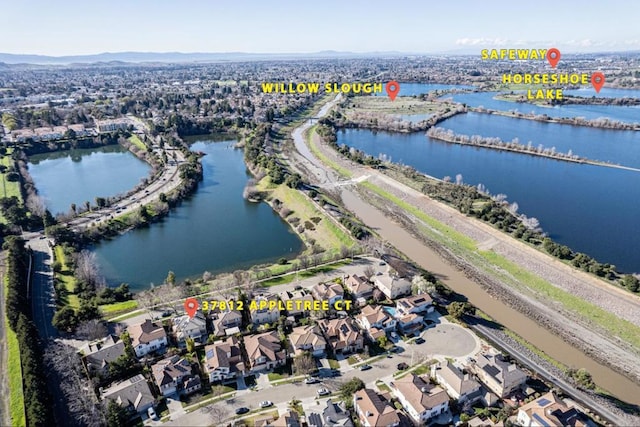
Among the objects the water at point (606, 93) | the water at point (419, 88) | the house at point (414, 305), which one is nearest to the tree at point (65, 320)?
the house at point (414, 305)

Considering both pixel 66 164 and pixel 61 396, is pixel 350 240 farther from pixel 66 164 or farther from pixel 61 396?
pixel 66 164

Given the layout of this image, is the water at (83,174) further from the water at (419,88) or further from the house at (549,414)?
the water at (419,88)

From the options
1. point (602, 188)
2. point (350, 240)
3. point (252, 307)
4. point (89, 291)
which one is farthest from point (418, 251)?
point (602, 188)

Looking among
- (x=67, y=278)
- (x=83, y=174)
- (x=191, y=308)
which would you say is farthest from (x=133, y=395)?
(x=83, y=174)

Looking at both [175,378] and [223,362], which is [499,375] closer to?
[223,362]

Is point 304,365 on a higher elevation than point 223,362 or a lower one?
lower
